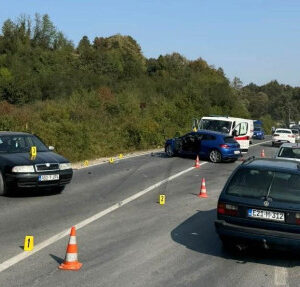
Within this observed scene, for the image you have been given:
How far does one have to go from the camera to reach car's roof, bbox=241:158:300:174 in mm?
7324

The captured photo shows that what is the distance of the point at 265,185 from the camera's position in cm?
717

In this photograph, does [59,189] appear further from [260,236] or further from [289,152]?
[260,236]

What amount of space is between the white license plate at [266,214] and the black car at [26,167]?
6.28m

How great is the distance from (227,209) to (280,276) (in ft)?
3.97

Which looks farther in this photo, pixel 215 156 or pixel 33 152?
pixel 215 156

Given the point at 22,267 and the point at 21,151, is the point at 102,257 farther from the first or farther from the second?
the point at 21,151

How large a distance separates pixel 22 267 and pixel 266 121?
90.7 metres

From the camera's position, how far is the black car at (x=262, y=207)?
6.74 m

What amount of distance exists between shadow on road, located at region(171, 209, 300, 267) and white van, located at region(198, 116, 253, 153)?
17719 millimetres

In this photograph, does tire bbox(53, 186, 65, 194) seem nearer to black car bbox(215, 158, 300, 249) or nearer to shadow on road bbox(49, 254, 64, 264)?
shadow on road bbox(49, 254, 64, 264)

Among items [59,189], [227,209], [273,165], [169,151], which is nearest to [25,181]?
[59,189]

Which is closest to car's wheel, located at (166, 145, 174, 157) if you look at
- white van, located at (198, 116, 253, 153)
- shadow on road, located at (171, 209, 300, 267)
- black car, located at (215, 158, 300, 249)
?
white van, located at (198, 116, 253, 153)

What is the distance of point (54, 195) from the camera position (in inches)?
492

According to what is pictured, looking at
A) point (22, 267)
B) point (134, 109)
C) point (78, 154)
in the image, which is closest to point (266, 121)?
point (134, 109)
